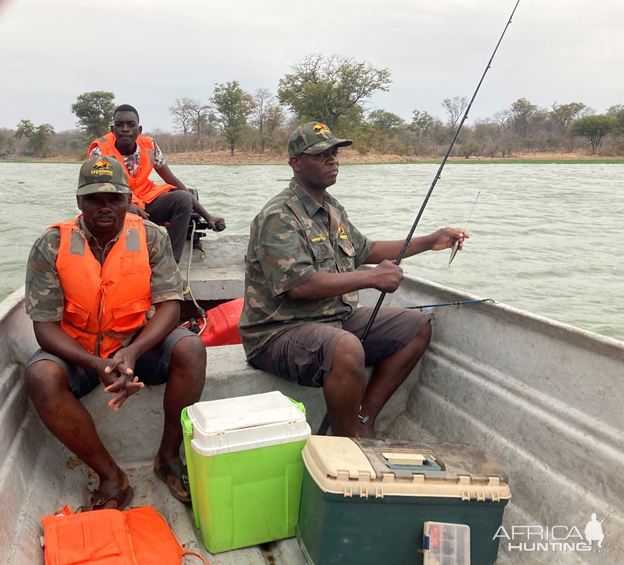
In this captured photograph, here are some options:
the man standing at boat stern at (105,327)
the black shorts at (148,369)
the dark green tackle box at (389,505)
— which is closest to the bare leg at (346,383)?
the dark green tackle box at (389,505)

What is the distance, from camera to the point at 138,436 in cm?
262

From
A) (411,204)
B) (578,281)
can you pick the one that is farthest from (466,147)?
(578,281)

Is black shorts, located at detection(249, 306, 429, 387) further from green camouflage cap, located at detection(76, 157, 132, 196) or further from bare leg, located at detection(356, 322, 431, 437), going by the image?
green camouflage cap, located at detection(76, 157, 132, 196)

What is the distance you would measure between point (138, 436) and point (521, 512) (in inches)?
68.3

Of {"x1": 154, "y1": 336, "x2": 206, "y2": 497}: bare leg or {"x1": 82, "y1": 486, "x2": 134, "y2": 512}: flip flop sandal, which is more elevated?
{"x1": 154, "y1": 336, "x2": 206, "y2": 497}: bare leg

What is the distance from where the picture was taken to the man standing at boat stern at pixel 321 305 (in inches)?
93.4

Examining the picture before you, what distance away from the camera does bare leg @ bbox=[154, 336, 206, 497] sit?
233 centimetres

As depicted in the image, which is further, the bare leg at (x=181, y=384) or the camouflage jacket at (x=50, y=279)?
the bare leg at (x=181, y=384)

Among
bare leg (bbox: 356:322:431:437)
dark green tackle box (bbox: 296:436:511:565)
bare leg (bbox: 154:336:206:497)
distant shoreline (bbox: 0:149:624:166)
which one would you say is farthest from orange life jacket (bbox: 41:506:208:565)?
distant shoreline (bbox: 0:149:624:166)

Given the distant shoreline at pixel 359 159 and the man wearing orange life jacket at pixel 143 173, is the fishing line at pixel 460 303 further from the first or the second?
the distant shoreline at pixel 359 159

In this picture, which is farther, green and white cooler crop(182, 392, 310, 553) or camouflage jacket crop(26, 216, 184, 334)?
camouflage jacket crop(26, 216, 184, 334)

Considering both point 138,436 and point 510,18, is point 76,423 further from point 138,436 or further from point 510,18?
point 510,18

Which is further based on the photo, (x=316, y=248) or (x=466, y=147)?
(x=466, y=147)

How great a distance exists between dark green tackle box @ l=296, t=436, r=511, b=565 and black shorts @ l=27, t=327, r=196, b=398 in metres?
0.85
